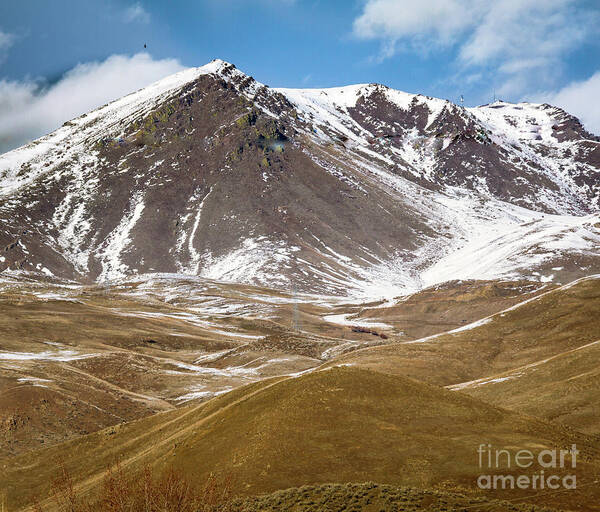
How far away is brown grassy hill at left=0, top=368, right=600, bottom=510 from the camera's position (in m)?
29.7

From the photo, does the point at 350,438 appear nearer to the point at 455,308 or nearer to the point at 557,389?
the point at 557,389

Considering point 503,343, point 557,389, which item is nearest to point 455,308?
point 503,343

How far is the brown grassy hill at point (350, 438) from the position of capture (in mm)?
29656

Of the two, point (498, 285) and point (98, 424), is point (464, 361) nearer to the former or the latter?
point (98, 424)

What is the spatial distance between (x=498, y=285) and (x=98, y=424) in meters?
158

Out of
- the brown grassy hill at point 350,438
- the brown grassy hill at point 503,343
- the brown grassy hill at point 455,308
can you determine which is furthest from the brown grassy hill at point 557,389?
the brown grassy hill at point 455,308

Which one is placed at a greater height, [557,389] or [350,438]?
[557,389]

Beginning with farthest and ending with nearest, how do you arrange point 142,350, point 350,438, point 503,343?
1. point 142,350
2. point 503,343
3. point 350,438

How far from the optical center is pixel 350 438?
33.2 meters

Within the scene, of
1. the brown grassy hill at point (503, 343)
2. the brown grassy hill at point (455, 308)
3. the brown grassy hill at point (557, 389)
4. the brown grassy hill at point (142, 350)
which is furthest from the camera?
the brown grassy hill at point (455, 308)

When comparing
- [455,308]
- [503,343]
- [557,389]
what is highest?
[455,308]

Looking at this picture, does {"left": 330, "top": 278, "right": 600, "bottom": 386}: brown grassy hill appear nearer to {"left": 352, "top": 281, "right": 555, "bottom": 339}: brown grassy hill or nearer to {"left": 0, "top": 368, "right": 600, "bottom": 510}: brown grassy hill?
{"left": 0, "top": 368, "right": 600, "bottom": 510}: brown grassy hill

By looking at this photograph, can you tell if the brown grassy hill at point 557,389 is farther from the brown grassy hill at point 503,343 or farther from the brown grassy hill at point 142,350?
the brown grassy hill at point 142,350

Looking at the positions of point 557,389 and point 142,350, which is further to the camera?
point 142,350
